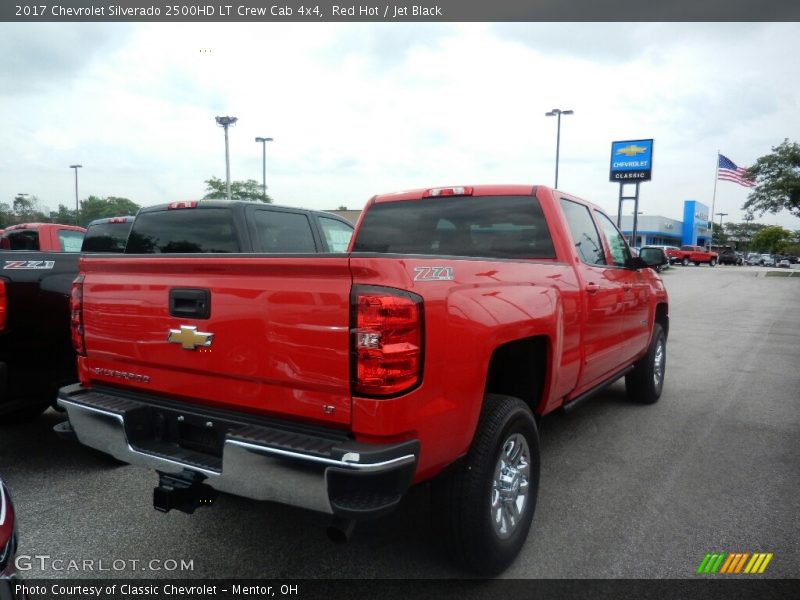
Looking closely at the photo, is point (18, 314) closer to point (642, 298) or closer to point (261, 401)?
point (261, 401)

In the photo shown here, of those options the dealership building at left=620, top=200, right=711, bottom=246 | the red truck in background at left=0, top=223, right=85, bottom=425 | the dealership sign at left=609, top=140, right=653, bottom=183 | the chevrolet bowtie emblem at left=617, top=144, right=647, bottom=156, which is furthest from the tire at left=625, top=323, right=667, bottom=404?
the dealership building at left=620, top=200, right=711, bottom=246

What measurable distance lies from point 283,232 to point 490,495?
391 cm

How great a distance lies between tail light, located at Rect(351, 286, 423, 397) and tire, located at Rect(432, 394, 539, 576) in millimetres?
694

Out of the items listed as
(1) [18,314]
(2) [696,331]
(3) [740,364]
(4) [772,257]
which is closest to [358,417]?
(1) [18,314]

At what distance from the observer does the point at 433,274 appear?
7.36 ft

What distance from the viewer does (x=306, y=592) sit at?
2615mm

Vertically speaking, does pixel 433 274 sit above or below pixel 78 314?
above

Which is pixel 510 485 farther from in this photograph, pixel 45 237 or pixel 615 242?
pixel 45 237

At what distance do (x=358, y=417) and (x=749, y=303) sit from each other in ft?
59.1

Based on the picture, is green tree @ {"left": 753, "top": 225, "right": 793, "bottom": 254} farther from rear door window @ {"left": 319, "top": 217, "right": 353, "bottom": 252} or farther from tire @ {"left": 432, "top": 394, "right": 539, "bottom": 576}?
tire @ {"left": 432, "top": 394, "right": 539, "bottom": 576}

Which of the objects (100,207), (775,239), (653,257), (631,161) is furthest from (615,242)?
(775,239)

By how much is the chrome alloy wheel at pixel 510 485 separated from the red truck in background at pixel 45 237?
9298mm

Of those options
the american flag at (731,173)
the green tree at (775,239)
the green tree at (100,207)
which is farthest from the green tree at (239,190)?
the green tree at (775,239)

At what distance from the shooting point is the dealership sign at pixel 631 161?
3875 centimetres
